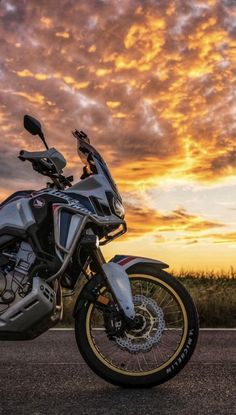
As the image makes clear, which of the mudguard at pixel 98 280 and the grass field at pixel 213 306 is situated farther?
the grass field at pixel 213 306

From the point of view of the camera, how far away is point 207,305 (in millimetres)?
10578

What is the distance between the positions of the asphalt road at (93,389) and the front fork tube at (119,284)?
57cm

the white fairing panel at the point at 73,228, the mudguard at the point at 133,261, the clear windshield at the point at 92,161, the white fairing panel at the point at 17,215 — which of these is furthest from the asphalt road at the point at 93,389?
the clear windshield at the point at 92,161

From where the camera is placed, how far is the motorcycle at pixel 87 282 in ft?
15.9

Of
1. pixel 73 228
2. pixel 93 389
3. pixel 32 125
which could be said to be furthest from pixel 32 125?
pixel 93 389

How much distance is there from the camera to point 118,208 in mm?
5105

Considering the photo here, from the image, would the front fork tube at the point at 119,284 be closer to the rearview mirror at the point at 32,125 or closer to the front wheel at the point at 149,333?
the front wheel at the point at 149,333

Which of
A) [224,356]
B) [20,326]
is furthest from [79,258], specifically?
[224,356]

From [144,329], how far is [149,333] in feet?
0.15

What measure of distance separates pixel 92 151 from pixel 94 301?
1.11 meters

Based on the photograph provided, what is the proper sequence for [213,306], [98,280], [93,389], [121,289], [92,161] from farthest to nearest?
[213,306]
[92,161]
[98,280]
[121,289]
[93,389]

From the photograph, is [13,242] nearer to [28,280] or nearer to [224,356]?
[28,280]

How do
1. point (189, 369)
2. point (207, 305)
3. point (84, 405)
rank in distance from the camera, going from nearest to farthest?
point (84, 405) < point (189, 369) < point (207, 305)

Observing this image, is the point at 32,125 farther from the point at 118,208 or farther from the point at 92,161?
the point at 118,208
